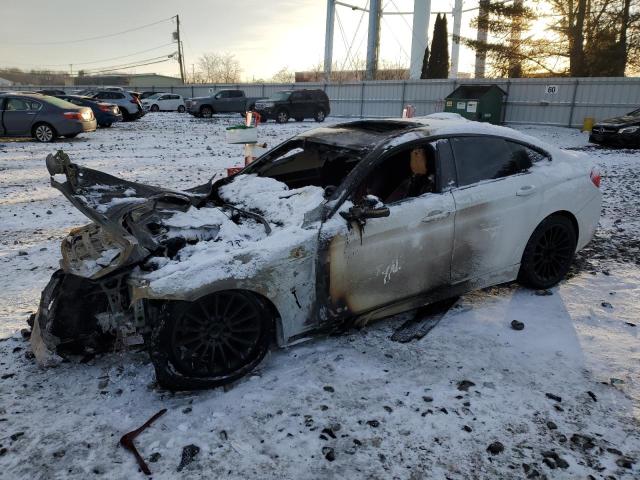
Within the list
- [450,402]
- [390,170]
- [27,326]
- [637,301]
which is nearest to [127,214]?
[27,326]

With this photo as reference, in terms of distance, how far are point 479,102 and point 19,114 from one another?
17900 mm

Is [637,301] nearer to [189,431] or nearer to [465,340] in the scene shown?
[465,340]

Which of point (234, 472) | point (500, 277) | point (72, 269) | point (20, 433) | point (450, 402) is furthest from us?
point (500, 277)

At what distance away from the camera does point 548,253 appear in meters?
4.40

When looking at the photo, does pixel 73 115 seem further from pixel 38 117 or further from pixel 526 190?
pixel 526 190

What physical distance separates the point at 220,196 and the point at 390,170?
4.95 ft

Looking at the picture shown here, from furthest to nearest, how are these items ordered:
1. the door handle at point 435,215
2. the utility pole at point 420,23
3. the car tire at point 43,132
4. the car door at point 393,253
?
the utility pole at point 420,23 < the car tire at point 43,132 < the door handle at point 435,215 < the car door at point 393,253

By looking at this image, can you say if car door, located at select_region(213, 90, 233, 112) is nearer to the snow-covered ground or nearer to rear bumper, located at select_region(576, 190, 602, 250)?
the snow-covered ground

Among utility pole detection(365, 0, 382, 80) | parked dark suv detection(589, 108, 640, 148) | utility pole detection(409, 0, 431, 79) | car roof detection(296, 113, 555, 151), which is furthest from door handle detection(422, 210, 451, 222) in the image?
utility pole detection(409, 0, 431, 79)

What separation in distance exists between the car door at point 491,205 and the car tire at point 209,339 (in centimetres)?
167

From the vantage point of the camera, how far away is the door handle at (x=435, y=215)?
3545 millimetres

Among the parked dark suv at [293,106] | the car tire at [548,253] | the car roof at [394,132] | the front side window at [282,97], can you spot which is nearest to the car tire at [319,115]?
the parked dark suv at [293,106]

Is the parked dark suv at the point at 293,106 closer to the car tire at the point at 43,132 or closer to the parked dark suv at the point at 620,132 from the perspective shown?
the car tire at the point at 43,132

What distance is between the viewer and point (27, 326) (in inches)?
151
